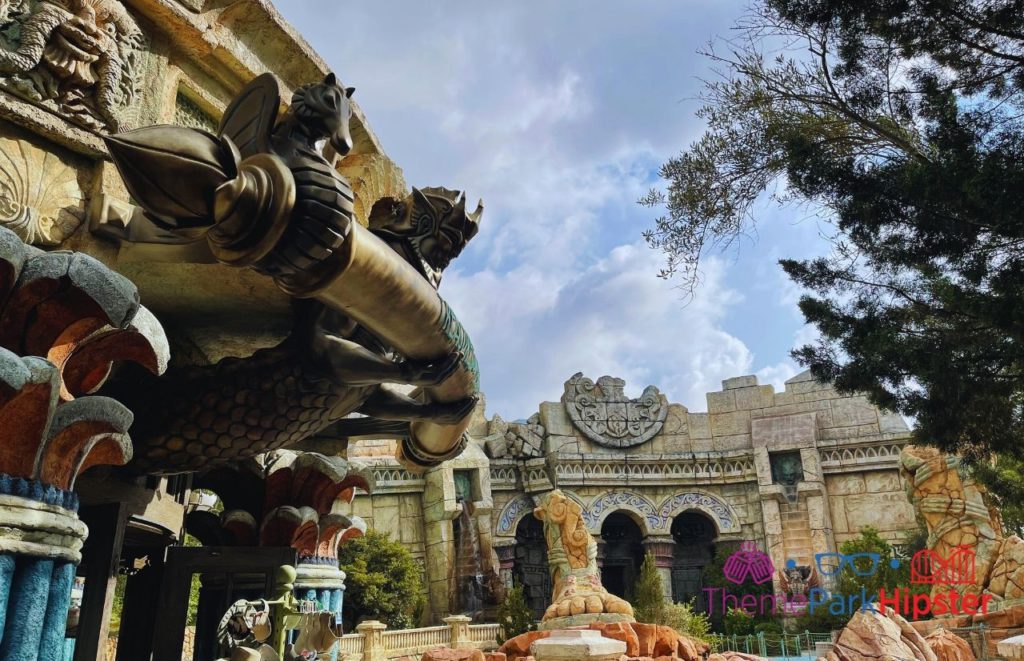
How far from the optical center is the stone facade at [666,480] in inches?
738

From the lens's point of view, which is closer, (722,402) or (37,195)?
(37,195)

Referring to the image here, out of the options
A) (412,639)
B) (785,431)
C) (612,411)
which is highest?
(612,411)

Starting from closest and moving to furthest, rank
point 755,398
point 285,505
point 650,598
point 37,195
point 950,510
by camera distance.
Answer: point 37,195, point 285,505, point 950,510, point 650,598, point 755,398

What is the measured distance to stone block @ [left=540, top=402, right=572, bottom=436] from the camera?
20.9 m

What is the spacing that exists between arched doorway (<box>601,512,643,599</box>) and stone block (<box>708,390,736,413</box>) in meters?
4.06

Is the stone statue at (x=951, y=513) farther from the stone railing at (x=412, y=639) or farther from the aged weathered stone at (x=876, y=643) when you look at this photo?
the stone railing at (x=412, y=639)

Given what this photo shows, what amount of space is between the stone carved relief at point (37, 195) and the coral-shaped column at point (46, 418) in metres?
0.49

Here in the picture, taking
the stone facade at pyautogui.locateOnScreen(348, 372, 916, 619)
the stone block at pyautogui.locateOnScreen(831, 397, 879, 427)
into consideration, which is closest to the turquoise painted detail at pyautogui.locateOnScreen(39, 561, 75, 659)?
the stone facade at pyautogui.locateOnScreen(348, 372, 916, 619)

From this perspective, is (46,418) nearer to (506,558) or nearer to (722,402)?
(506,558)

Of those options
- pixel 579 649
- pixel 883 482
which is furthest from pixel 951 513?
pixel 579 649

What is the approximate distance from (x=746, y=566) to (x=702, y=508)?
73.6 inches

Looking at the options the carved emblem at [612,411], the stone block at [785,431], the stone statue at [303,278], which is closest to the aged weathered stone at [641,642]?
the stone statue at [303,278]

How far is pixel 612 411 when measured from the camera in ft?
70.3

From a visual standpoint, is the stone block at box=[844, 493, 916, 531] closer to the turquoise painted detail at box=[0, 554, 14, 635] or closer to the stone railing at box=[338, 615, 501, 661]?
the stone railing at box=[338, 615, 501, 661]
